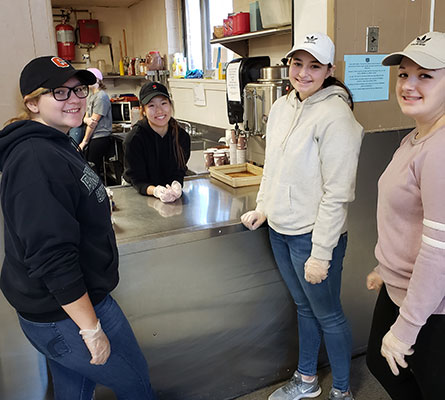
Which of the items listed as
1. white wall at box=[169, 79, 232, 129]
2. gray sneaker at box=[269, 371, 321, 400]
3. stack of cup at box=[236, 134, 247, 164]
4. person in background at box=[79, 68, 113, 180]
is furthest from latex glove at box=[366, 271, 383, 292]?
person in background at box=[79, 68, 113, 180]

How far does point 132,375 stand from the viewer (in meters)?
1.42

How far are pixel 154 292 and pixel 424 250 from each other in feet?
3.47

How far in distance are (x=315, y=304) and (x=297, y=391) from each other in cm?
52

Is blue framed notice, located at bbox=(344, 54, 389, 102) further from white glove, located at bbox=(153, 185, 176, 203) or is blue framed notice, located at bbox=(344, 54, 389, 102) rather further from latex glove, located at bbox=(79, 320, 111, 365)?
latex glove, located at bbox=(79, 320, 111, 365)

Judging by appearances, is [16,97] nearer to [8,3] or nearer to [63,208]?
[8,3]

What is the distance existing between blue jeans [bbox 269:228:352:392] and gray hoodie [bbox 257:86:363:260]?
0.09m

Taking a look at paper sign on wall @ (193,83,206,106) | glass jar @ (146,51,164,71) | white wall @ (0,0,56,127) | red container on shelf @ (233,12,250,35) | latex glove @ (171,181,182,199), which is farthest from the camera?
glass jar @ (146,51,164,71)

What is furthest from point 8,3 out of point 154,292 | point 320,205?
point 320,205

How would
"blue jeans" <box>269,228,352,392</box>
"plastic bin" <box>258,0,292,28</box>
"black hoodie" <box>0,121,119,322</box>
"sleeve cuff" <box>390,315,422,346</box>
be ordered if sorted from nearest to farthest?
"black hoodie" <box>0,121,119,322</box> → "sleeve cuff" <box>390,315,422,346</box> → "blue jeans" <box>269,228,352,392</box> → "plastic bin" <box>258,0,292,28</box>

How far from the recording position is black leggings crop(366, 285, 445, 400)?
1.25 meters

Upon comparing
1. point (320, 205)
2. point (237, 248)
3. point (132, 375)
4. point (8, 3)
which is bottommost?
point (132, 375)

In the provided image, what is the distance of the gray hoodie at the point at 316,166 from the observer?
1601mm

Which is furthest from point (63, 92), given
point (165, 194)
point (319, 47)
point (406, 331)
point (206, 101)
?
point (206, 101)

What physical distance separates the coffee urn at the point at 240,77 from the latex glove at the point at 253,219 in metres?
0.85
